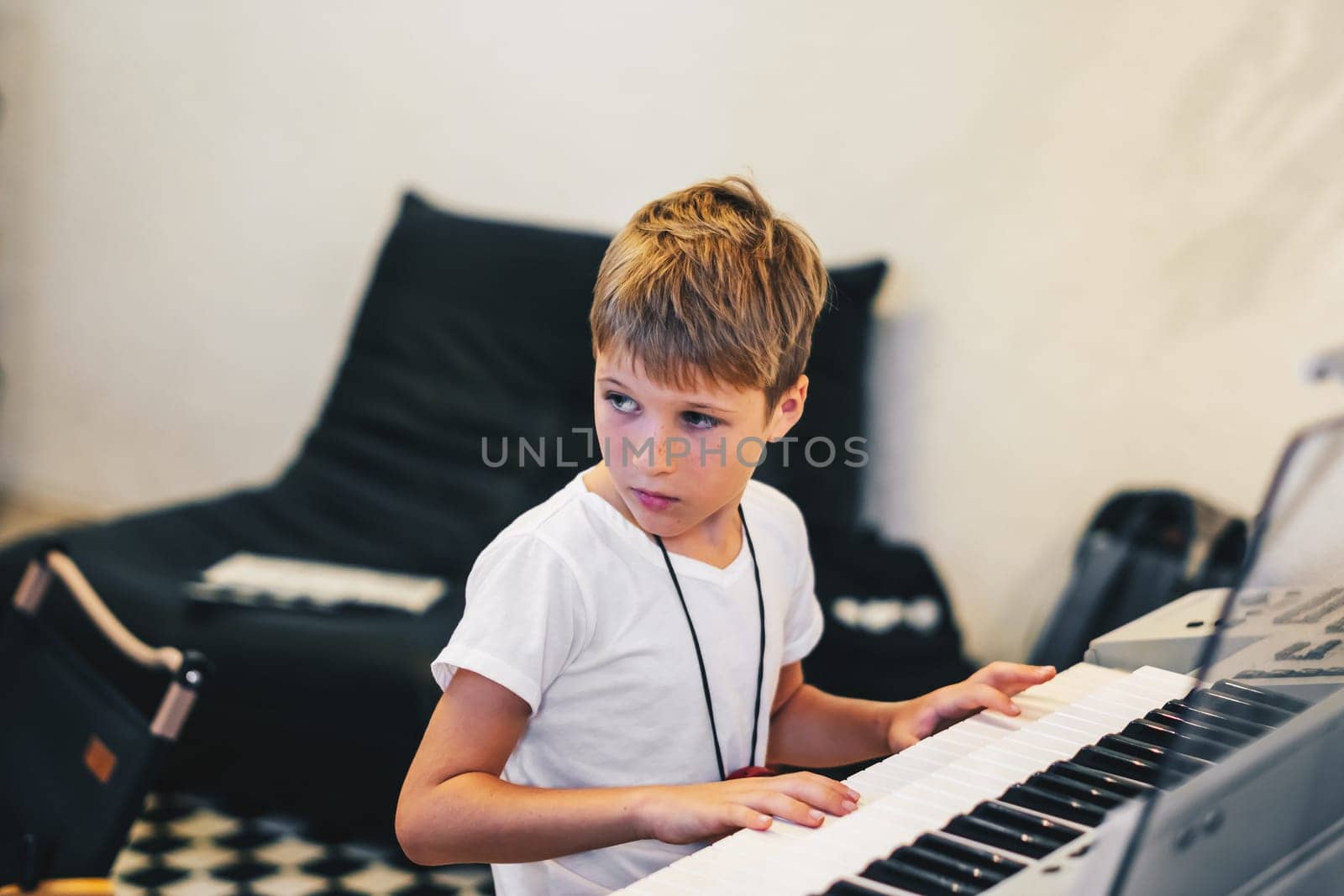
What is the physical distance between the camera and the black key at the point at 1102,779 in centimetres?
101

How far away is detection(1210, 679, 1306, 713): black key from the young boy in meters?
0.28

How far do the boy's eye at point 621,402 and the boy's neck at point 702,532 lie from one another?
7 cm

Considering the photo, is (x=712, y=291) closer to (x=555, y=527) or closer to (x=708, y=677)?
(x=555, y=527)

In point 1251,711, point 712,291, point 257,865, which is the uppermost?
point 712,291

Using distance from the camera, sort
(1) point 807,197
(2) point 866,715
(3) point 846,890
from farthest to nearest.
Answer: (1) point 807,197 < (2) point 866,715 < (3) point 846,890

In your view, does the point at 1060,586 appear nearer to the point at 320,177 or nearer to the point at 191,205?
the point at 320,177

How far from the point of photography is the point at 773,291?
113cm

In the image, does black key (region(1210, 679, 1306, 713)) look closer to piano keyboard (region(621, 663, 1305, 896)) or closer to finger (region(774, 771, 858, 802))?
piano keyboard (region(621, 663, 1305, 896))

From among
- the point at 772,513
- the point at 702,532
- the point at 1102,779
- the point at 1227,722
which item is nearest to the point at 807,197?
the point at 772,513

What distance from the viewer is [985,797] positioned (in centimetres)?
99

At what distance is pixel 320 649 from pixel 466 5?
5.81 feet

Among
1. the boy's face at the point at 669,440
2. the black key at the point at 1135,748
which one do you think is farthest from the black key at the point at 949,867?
the boy's face at the point at 669,440

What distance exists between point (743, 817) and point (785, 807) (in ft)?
0.10

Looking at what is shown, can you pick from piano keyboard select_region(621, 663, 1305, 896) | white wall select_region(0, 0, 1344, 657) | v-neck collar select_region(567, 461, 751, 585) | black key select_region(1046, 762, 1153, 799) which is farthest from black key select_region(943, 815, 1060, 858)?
white wall select_region(0, 0, 1344, 657)
